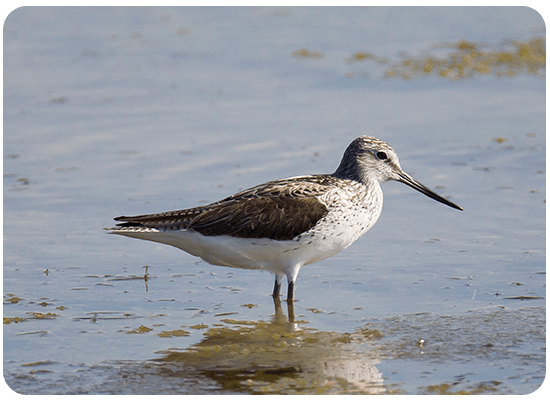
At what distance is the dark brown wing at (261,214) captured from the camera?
24.6 feet

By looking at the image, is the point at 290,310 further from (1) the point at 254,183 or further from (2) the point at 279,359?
(1) the point at 254,183

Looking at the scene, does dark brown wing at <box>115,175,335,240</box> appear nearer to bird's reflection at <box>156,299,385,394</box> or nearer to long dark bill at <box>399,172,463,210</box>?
bird's reflection at <box>156,299,385,394</box>

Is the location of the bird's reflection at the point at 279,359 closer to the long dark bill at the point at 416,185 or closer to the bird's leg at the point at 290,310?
the bird's leg at the point at 290,310

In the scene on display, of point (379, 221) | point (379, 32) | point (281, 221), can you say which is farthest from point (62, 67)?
point (281, 221)

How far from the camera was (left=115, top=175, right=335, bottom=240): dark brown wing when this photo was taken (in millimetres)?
7484

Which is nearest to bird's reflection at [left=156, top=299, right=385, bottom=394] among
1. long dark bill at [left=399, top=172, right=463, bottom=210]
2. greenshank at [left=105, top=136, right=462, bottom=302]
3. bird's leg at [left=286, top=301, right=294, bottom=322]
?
bird's leg at [left=286, top=301, right=294, bottom=322]

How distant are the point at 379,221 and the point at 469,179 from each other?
1979 mm

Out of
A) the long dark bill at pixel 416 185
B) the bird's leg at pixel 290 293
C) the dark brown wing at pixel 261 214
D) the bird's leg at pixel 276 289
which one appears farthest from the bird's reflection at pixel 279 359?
the long dark bill at pixel 416 185

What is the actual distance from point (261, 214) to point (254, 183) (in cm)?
340

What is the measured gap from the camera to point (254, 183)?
11.0m

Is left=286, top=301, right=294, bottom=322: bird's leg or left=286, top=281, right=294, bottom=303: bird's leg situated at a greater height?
left=286, top=281, right=294, bottom=303: bird's leg

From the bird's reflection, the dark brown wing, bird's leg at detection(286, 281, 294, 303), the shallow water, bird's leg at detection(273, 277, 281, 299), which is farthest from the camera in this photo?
bird's leg at detection(273, 277, 281, 299)

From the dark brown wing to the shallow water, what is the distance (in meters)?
0.78

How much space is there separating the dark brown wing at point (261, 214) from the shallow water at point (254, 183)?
0.78 metres
